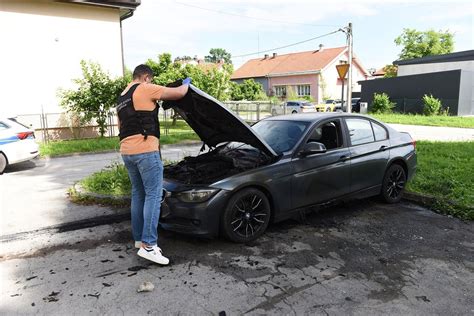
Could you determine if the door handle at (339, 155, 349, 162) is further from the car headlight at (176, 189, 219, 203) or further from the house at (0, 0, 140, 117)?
the house at (0, 0, 140, 117)

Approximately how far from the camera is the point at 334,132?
5449 mm

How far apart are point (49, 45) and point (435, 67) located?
107 feet

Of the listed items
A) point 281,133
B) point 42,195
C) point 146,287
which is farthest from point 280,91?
point 146,287

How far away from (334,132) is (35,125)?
43.7 ft

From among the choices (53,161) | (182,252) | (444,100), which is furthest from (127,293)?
(444,100)

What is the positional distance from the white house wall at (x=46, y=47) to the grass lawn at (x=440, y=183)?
9875 millimetres

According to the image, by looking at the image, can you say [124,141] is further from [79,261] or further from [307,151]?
[307,151]

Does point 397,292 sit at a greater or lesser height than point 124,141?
lesser

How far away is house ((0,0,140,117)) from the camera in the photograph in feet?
48.1

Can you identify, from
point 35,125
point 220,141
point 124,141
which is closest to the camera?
point 124,141

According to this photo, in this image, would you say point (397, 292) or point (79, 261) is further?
point (79, 261)

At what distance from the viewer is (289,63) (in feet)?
175

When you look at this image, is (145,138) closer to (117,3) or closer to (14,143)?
(14,143)

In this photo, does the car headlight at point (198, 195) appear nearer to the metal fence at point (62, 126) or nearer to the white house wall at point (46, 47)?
the metal fence at point (62, 126)
